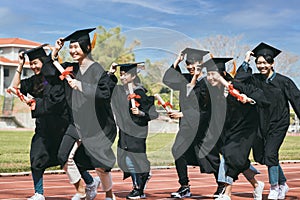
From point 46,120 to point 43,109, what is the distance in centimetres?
23

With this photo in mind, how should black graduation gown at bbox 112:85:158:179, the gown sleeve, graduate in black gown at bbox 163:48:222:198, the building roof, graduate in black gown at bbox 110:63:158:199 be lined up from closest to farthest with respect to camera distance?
the gown sleeve < graduate in black gown at bbox 163:48:222:198 < graduate in black gown at bbox 110:63:158:199 < black graduation gown at bbox 112:85:158:179 < the building roof

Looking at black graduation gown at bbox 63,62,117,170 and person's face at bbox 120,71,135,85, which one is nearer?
black graduation gown at bbox 63,62,117,170

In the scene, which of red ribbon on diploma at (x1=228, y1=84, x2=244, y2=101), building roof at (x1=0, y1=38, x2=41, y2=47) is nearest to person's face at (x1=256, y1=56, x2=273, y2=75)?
red ribbon on diploma at (x1=228, y1=84, x2=244, y2=101)

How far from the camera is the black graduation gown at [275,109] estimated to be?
8.56m

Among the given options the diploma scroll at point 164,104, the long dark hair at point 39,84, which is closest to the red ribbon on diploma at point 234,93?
the diploma scroll at point 164,104

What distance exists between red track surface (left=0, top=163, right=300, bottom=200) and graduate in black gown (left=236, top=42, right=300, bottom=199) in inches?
28.5

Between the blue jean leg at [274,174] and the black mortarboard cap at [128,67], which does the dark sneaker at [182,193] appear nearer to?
the blue jean leg at [274,174]

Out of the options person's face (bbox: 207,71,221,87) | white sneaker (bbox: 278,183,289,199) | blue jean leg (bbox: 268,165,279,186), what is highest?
person's face (bbox: 207,71,221,87)

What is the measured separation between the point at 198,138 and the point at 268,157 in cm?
109

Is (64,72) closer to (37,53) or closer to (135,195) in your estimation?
(37,53)

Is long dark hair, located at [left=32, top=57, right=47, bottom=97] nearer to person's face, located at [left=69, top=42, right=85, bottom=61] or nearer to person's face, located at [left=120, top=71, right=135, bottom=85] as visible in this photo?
person's face, located at [left=69, top=42, right=85, bottom=61]

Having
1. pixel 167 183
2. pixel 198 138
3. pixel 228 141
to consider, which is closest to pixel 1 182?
pixel 167 183

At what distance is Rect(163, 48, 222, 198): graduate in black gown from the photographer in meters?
8.75

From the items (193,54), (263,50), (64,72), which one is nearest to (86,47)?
(64,72)
